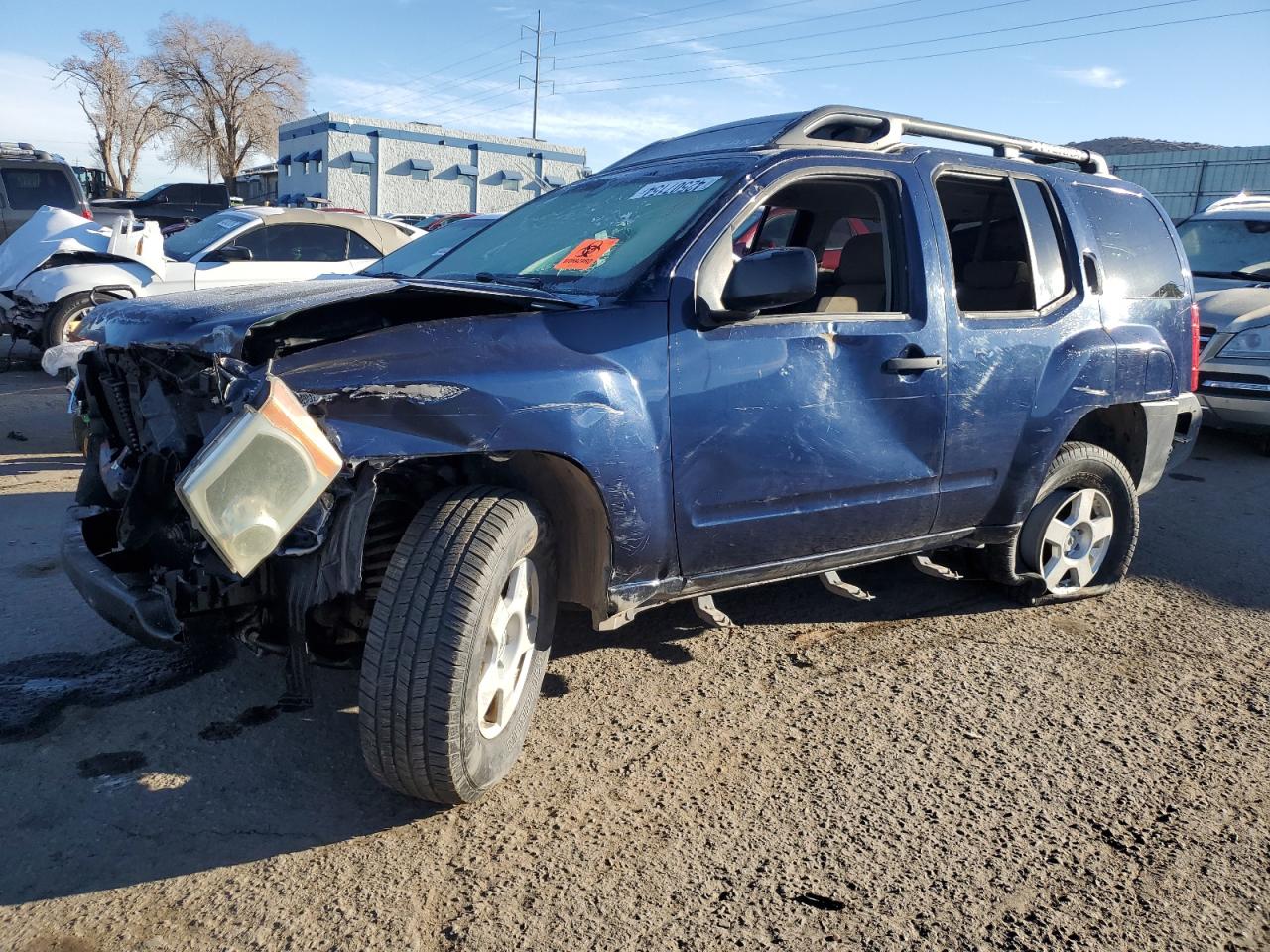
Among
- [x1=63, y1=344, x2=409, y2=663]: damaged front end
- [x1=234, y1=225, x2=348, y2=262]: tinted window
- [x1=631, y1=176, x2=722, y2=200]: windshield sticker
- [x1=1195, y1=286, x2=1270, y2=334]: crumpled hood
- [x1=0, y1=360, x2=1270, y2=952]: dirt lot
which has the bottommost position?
[x1=0, y1=360, x2=1270, y2=952]: dirt lot

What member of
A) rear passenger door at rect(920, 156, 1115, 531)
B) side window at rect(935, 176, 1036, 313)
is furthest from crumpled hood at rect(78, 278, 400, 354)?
side window at rect(935, 176, 1036, 313)

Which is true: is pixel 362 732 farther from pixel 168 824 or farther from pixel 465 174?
pixel 465 174

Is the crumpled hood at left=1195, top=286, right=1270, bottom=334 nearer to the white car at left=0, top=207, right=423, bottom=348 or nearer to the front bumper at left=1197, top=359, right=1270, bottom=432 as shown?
the front bumper at left=1197, top=359, right=1270, bottom=432

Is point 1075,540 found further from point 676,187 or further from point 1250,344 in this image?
point 1250,344

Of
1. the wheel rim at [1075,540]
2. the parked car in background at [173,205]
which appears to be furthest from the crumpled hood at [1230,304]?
the parked car in background at [173,205]

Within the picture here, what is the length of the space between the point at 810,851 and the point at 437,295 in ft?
6.07

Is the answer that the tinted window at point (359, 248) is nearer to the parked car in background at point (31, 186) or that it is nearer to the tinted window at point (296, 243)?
the tinted window at point (296, 243)

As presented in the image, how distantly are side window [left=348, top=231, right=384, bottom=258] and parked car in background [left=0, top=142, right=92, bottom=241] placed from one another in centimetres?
607

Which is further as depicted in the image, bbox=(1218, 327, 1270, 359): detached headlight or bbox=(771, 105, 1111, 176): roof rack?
bbox=(1218, 327, 1270, 359): detached headlight

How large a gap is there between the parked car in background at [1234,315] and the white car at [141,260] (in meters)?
8.21

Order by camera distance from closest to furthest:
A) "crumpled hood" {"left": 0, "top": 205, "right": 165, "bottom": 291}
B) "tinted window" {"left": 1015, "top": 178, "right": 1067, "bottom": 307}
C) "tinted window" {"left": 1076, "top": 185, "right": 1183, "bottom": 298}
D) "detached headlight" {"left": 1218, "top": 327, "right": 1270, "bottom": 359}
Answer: "tinted window" {"left": 1015, "top": 178, "right": 1067, "bottom": 307}, "tinted window" {"left": 1076, "top": 185, "right": 1183, "bottom": 298}, "detached headlight" {"left": 1218, "top": 327, "right": 1270, "bottom": 359}, "crumpled hood" {"left": 0, "top": 205, "right": 165, "bottom": 291}

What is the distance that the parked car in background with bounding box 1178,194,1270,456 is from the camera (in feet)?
25.1

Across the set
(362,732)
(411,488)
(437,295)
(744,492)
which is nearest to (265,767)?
(362,732)

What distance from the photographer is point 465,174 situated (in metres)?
40.6
